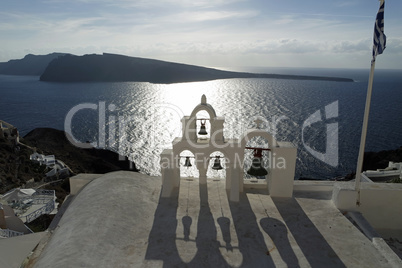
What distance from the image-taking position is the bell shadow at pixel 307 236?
309 inches

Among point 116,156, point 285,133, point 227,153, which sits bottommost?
point 116,156

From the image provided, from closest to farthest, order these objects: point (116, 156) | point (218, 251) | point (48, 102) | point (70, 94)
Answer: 1. point (218, 251)
2. point (116, 156)
3. point (48, 102)
4. point (70, 94)

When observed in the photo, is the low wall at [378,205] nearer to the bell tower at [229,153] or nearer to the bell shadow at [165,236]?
the bell tower at [229,153]

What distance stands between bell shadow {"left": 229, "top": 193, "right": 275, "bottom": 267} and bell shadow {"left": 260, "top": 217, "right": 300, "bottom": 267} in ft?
1.08

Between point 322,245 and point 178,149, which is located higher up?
point 178,149

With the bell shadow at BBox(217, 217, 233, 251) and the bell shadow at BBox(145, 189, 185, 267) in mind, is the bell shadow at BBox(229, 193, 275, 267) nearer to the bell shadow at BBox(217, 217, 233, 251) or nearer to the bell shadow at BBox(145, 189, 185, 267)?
the bell shadow at BBox(217, 217, 233, 251)

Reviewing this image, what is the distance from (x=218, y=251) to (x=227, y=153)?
4.17 metres

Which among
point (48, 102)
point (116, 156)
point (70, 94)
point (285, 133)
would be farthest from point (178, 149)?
point (70, 94)

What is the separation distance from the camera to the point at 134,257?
7.77 m

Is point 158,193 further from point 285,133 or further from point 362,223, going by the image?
point 285,133

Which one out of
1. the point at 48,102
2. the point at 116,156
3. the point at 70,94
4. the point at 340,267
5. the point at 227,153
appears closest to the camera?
the point at 340,267

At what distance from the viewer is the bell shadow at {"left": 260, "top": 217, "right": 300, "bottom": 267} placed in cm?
784

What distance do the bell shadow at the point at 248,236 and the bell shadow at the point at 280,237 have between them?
329 millimetres

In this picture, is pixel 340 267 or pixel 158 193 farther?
pixel 158 193
